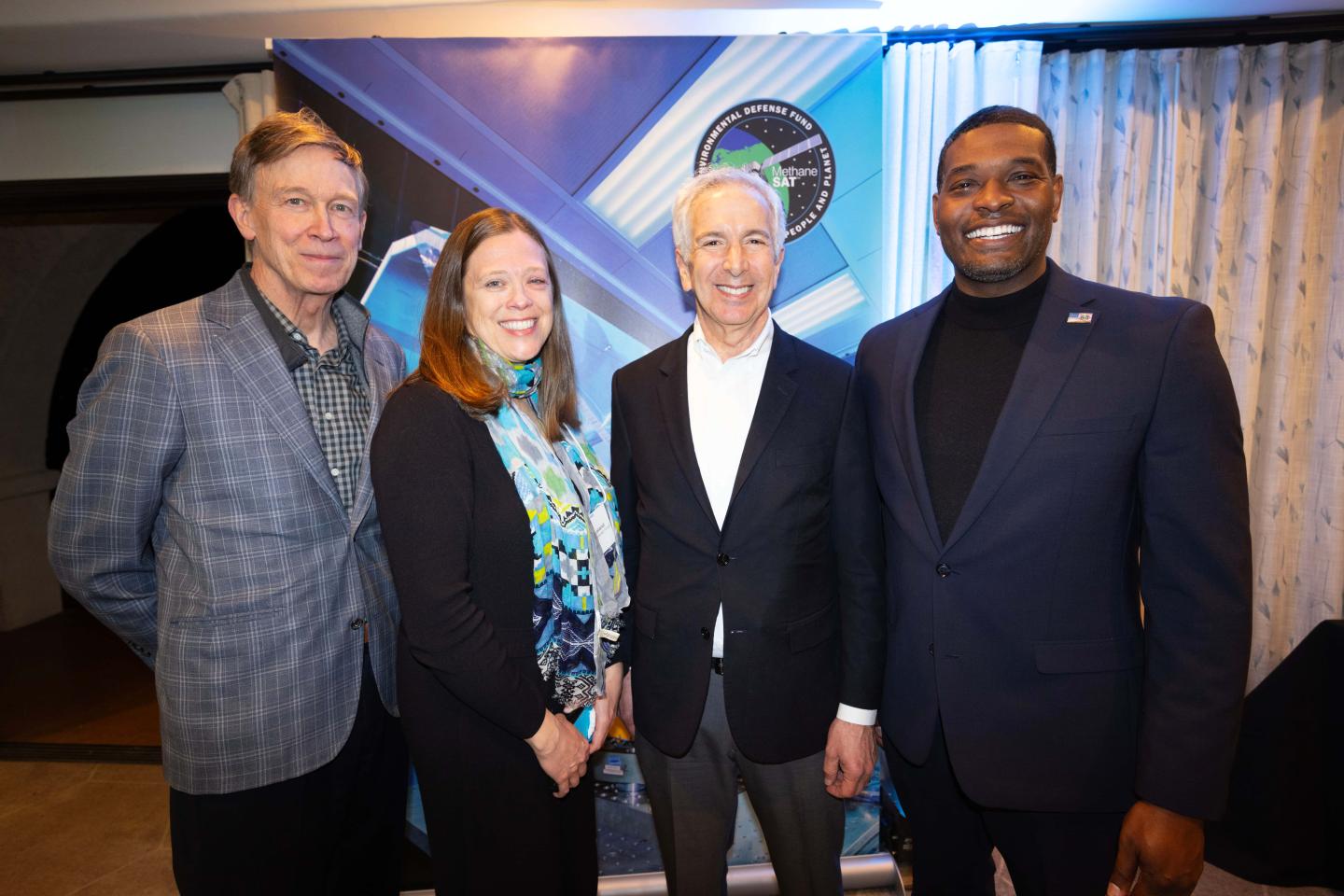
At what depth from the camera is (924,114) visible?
8.83 feet

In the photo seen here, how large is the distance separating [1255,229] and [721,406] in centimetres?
252

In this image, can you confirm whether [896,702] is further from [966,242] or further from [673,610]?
[966,242]

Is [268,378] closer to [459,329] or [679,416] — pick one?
[459,329]

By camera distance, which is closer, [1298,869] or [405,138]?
[405,138]

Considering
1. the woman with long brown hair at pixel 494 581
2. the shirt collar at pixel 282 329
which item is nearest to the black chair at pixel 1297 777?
the woman with long brown hair at pixel 494 581

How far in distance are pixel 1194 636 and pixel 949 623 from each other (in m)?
0.44

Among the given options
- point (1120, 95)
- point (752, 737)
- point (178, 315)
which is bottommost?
point (752, 737)

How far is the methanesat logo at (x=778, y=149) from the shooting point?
2391 millimetres

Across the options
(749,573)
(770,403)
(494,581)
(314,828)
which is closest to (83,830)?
(314,828)

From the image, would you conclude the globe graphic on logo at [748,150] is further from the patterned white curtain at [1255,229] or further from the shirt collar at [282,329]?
the shirt collar at [282,329]

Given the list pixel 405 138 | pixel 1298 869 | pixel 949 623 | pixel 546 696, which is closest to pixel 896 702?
pixel 949 623

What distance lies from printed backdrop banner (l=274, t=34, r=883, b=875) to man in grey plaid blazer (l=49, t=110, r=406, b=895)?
0.64 m

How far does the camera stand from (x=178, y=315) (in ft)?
5.45

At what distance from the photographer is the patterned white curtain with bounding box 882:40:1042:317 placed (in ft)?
8.68
